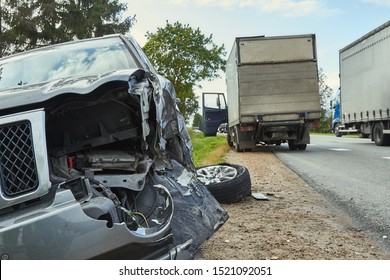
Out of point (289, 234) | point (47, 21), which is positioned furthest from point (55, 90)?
point (47, 21)

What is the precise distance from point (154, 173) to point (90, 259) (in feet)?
2.87

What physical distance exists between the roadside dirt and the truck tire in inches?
370

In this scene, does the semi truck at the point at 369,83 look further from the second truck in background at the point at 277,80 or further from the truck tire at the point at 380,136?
the second truck in background at the point at 277,80

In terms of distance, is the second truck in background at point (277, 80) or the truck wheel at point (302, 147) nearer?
the second truck in background at point (277, 80)

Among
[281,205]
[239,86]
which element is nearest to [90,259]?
[281,205]

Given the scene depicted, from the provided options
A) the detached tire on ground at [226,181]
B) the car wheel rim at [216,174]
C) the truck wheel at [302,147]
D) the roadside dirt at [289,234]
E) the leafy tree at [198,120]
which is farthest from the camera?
the leafy tree at [198,120]

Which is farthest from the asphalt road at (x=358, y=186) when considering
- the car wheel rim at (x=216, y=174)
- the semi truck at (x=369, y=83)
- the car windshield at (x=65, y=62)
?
the semi truck at (x=369, y=83)

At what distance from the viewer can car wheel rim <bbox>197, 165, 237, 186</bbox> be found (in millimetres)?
5014

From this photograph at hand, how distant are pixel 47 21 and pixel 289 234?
19.1m

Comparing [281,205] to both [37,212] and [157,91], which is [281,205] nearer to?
[157,91]

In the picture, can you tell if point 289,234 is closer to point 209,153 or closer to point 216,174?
point 216,174

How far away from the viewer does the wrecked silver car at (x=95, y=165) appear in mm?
1953

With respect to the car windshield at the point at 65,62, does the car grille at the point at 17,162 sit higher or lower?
lower

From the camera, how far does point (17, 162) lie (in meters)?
2.00
